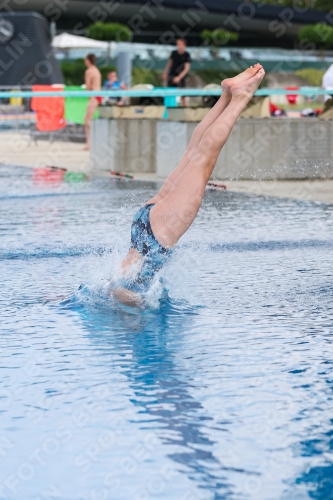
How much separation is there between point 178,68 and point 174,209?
1399 cm

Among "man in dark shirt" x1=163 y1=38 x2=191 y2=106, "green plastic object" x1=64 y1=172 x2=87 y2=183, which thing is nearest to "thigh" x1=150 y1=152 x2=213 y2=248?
"green plastic object" x1=64 y1=172 x2=87 y2=183

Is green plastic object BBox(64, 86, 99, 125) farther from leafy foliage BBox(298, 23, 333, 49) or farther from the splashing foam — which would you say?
leafy foliage BBox(298, 23, 333, 49)

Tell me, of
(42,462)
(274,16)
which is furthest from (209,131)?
(274,16)

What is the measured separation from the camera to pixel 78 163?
1623cm

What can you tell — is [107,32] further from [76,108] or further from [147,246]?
[147,246]

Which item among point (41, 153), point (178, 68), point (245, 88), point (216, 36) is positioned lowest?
point (41, 153)

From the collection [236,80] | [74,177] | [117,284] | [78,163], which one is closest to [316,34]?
[78,163]

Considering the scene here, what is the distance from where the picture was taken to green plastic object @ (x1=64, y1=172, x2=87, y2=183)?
12820mm

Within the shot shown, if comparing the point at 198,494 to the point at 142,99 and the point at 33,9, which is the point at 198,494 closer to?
the point at 142,99

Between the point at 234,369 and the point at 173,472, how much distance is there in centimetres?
108

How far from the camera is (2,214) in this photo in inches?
361

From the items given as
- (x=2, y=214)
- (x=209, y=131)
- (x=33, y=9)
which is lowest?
(x=2, y=214)

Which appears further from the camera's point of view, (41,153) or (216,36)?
(216,36)

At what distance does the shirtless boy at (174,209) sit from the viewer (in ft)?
15.8
